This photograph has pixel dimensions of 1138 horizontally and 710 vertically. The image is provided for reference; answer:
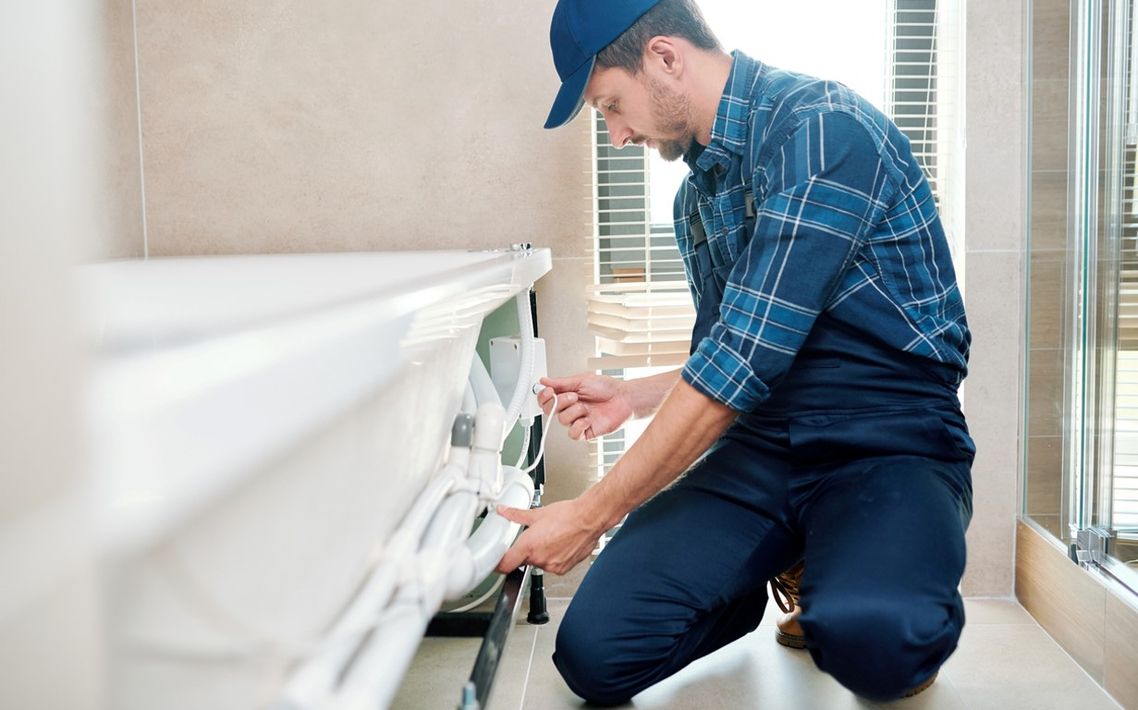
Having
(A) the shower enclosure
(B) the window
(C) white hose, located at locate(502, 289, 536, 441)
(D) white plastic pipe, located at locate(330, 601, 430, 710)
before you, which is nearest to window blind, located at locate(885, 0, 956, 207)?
(B) the window

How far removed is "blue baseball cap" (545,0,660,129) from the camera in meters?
1.51

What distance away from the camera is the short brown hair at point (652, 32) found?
153 cm

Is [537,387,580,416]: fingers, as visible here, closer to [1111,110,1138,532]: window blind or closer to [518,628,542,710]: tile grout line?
[518,628,542,710]: tile grout line

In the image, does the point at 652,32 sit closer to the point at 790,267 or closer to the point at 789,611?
the point at 790,267

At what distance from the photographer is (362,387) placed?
632 millimetres

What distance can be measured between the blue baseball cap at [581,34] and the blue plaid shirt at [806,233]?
0.64 ft

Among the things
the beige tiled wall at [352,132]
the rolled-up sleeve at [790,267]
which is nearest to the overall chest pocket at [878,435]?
the rolled-up sleeve at [790,267]

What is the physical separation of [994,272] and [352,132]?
1537mm

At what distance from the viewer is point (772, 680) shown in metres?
1.91

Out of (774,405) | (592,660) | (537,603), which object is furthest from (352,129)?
(592,660)

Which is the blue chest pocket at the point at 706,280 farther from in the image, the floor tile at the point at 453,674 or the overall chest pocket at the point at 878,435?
the floor tile at the point at 453,674

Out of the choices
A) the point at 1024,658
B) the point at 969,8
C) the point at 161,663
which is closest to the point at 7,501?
the point at 161,663

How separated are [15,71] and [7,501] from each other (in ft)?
0.30

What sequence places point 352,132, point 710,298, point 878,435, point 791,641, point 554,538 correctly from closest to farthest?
point 554,538
point 878,435
point 710,298
point 791,641
point 352,132
